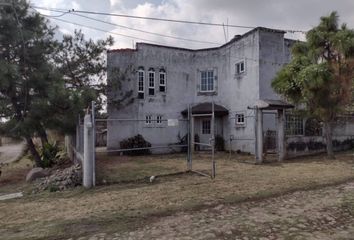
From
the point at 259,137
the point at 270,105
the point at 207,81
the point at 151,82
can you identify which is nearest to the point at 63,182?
the point at 259,137

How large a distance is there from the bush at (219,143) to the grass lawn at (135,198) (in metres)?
8.24

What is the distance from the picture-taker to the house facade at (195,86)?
17859mm

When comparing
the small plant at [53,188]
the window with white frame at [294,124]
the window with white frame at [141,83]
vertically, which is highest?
the window with white frame at [141,83]

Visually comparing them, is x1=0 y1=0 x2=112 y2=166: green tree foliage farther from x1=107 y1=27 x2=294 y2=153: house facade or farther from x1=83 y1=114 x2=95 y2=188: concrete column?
x1=107 y1=27 x2=294 y2=153: house facade

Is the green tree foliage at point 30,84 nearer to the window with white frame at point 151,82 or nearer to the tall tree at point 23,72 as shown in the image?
the tall tree at point 23,72

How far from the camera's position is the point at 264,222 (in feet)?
19.1

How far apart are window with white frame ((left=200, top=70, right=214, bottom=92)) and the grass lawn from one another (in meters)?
9.82

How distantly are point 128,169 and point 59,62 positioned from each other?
7.42 m

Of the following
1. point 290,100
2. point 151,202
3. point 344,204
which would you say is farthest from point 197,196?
point 290,100

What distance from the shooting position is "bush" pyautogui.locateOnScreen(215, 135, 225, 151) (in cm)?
2044

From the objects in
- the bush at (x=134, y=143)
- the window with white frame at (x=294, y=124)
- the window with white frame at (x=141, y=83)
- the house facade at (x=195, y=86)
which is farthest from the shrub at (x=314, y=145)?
the window with white frame at (x=141, y=83)

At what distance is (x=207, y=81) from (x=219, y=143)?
4098mm

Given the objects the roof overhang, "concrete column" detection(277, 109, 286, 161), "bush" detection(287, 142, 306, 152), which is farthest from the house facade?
the roof overhang

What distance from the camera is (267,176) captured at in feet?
34.1
